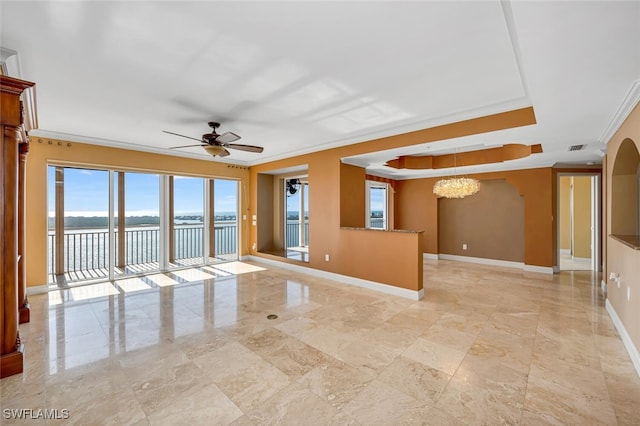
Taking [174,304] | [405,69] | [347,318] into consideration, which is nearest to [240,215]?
[174,304]

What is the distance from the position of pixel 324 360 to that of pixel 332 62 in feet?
8.82

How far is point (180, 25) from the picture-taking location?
1.96 metres

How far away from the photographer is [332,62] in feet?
7.95

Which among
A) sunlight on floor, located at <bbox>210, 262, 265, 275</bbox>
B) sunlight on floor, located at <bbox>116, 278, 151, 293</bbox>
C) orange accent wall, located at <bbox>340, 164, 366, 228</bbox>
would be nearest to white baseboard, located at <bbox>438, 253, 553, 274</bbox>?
orange accent wall, located at <bbox>340, 164, 366, 228</bbox>

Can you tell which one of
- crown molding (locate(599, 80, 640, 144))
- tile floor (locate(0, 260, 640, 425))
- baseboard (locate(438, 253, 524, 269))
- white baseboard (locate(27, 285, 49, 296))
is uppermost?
crown molding (locate(599, 80, 640, 144))

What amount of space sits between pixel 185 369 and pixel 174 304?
1.89 m

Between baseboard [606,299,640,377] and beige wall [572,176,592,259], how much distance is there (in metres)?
4.50

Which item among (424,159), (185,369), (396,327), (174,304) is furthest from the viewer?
(424,159)

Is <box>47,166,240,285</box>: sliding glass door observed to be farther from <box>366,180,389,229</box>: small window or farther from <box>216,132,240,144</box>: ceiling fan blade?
<box>366,180,389,229</box>: small window

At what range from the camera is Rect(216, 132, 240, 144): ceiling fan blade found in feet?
11.2

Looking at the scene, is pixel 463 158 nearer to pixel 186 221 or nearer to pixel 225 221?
pixel 225 221

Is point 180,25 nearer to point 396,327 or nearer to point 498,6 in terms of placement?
point 498,6

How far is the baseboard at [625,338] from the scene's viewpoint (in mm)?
2332

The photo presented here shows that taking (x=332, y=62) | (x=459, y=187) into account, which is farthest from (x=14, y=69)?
(x=459, y=187)
